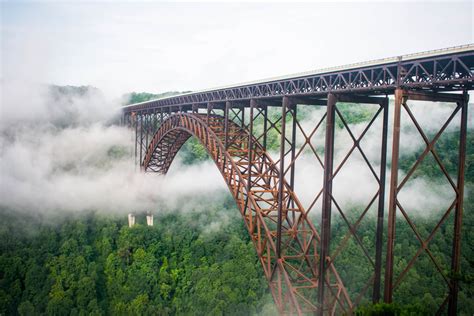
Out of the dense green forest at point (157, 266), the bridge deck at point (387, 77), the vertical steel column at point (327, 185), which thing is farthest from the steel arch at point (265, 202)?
the dense green forest at point (157, 266)

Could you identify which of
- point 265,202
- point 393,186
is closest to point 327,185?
point 393,186

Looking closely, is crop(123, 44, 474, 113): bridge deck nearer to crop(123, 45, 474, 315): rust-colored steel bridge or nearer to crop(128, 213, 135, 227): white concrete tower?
crop(123, 45, 474, 315): rust-colored steel bridge

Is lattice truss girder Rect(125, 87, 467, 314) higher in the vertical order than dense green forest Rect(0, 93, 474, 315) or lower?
higher

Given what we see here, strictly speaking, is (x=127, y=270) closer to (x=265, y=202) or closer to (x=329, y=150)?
(x=265, y=202)

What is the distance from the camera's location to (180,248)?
140ft

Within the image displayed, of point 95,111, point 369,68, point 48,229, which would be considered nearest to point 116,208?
point 48,229

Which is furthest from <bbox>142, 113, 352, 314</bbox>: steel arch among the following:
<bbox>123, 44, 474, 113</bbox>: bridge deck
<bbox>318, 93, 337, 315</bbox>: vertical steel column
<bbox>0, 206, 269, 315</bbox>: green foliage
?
<bbox>0, 206, 269, 315</bbox>: green foliage

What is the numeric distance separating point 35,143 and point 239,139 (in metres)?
45.0

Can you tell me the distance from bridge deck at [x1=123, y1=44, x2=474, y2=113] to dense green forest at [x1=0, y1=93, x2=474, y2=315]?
20503 millimetres

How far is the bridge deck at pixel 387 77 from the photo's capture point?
981cm

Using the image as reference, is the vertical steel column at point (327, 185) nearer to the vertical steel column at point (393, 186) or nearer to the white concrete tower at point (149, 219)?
the vertical steel column at point (393, 186)

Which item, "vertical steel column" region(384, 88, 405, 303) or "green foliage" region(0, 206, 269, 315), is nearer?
"vertical steel column" region(384, 88, 405, 303)

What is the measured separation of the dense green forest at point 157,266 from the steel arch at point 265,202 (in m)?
6.02

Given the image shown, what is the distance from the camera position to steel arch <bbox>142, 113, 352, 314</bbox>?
16.4 meters
